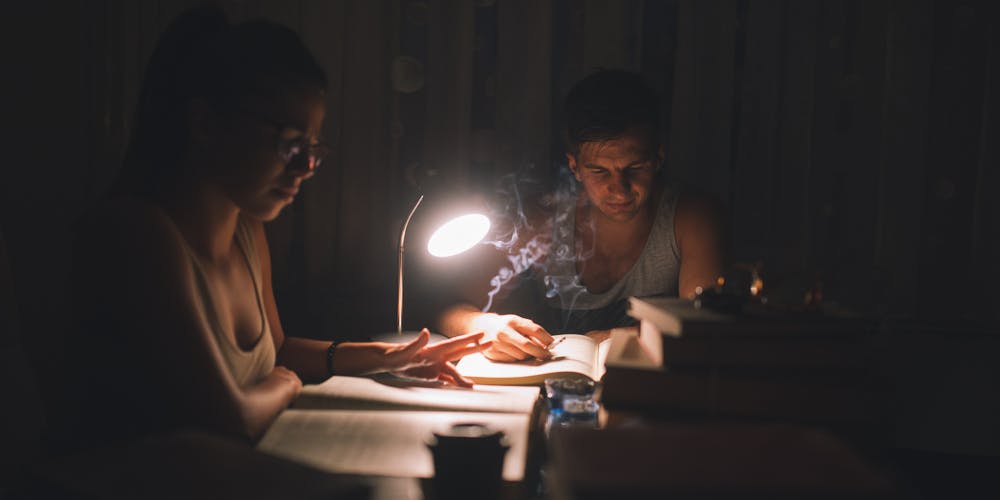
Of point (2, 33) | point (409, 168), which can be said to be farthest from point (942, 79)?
point (2, 33)

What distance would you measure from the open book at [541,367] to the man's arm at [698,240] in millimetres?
631

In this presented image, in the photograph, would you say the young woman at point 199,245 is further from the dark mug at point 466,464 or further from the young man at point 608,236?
the young man at point 608,236

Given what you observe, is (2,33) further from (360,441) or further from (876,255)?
(876,255)

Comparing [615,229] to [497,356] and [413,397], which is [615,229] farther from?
[413,397]

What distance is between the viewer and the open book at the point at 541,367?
149cm

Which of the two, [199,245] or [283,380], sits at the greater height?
[199,245]

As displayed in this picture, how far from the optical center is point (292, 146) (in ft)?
4.52

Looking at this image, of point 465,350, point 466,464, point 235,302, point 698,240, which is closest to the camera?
point 466,464

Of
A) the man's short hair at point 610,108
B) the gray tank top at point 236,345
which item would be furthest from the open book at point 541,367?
the man's short hair at point 610,108

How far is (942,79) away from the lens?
276 centimetres

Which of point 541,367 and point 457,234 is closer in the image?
point 541,367

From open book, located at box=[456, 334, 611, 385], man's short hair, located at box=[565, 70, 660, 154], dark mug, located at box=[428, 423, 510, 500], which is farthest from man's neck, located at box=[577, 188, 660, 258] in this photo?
dark mug, located at box=[428, 423, 510, 500]

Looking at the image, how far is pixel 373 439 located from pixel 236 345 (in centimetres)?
44

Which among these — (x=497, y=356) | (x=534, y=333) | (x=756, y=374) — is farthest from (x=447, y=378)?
(x=756, y=374)
